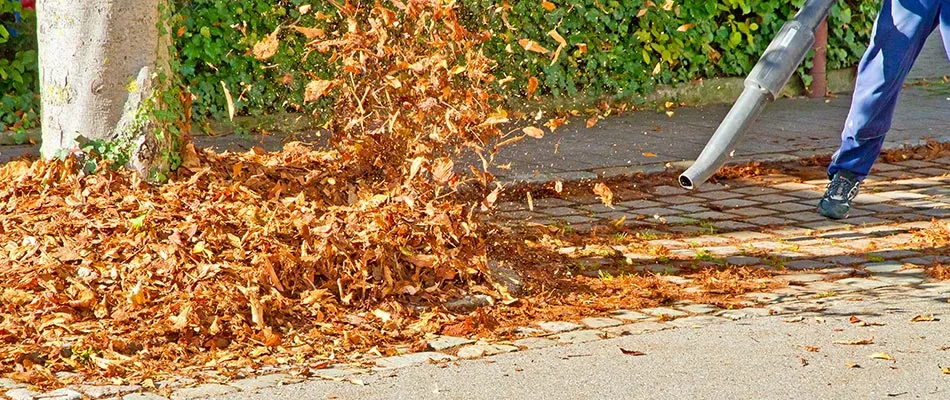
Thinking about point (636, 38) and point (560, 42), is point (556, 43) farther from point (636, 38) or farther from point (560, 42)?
point (560, 42)

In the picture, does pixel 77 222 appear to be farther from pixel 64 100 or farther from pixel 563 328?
pixel 563 328

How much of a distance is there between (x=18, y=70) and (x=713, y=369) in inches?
239

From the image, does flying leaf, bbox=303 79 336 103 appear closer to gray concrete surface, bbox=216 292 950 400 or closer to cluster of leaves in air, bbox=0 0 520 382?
cluster of leaves in air, bbox=0 0 520 382

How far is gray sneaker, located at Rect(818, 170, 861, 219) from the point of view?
704 cm

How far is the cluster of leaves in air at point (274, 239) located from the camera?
183 inches

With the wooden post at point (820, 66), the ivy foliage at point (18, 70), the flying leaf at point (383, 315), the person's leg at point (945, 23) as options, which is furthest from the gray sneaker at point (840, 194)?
the ivy foliage at point (18, 70)

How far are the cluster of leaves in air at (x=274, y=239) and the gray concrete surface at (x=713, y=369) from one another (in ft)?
1.34

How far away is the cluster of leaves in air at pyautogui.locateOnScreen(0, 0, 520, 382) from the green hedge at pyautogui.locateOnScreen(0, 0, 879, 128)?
2673mm

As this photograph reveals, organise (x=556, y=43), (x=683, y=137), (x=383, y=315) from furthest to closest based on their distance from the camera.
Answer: (x=556, y=43), (x=683, y=137), (x=383, y=315)

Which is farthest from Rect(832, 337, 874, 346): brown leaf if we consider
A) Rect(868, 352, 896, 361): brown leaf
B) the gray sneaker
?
the gray sneaker

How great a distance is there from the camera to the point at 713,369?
177 inches

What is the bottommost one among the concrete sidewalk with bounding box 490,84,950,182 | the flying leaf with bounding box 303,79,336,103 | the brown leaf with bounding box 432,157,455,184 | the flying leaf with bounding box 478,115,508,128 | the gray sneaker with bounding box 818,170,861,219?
the concrete sidewalk with bounding box 490,84,950,182

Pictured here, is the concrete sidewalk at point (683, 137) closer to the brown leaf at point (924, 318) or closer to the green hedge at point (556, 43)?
the green hedge at point (556, 43)

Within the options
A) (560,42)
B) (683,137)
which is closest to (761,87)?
(560,42)
